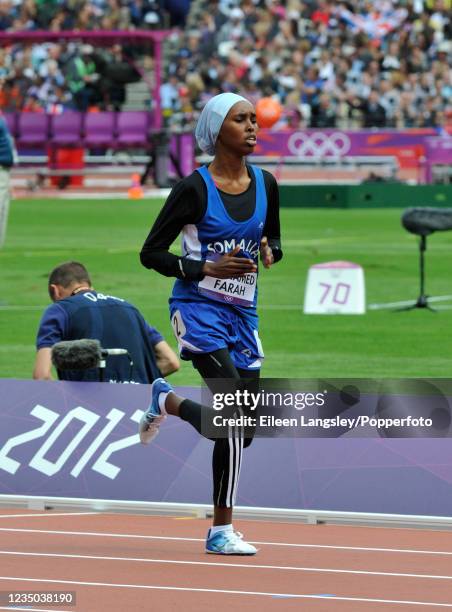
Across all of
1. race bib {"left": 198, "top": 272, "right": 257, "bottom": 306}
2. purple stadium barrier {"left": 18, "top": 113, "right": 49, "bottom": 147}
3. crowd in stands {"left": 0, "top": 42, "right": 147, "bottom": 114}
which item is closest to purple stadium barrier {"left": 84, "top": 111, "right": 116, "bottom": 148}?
purple stadium barrier {"left": 18, "top": 113, "right": 49, "bottom": 147}

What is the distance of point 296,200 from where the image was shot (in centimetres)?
3388

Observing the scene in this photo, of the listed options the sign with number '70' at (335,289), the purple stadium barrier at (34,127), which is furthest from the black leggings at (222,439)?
the purple stadium barrier at (34,127)

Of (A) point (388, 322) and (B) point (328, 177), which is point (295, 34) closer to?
(B) point (328, 177)

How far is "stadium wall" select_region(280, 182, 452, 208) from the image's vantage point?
33594mm

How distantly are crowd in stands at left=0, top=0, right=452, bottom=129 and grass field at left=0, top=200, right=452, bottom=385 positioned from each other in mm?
7738

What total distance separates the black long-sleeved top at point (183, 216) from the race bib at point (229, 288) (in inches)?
2.6

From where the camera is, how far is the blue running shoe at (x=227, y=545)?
25.1ft

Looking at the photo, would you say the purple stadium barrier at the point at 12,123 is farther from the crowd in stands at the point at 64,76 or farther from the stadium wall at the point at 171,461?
the stadium wall at the point at 171,461

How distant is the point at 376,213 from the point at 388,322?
15.5 meters

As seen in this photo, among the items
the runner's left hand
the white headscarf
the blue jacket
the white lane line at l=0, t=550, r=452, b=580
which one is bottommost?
the white lane line at l=0, t=550, r=452, b=580

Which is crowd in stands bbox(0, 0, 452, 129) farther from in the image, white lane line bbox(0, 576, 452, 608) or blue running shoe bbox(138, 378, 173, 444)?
white lane line bbox(0, 576, 452, 608)

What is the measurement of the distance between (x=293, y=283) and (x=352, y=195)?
13.1 m

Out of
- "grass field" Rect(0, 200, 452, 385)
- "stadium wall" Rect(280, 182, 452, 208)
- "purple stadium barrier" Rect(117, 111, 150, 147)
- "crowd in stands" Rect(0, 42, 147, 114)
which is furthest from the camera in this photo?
"crowd in stands" Rect(0, 42, 147, 114)

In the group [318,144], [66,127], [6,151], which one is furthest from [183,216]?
[318,144]
